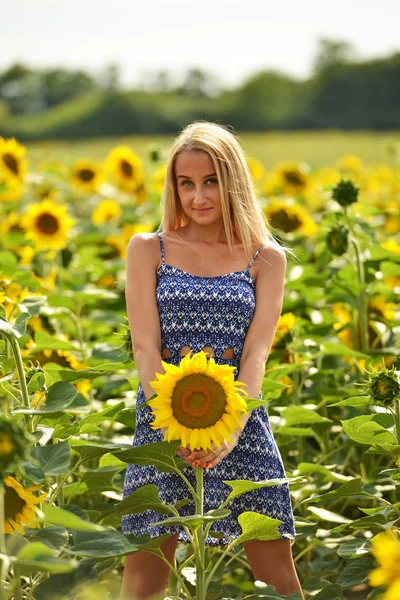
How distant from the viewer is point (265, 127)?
13.8 metres

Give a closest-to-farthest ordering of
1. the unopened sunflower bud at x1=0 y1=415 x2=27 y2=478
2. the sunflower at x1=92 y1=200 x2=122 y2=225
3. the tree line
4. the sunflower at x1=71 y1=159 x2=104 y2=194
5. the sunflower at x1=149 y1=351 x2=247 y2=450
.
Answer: the unopened sunflower bud at x1=0 y1=415 x2=27 y2=478 < the sunflower at x1=149 y1=351 x2=247 y2=450 < the sunflower at x1=92 y1=200 x2=122 y2=225 < the sunflower at x1=71 y1=159 x2=104 y2=194 < the tree line

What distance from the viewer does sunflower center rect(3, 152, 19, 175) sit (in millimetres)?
5336

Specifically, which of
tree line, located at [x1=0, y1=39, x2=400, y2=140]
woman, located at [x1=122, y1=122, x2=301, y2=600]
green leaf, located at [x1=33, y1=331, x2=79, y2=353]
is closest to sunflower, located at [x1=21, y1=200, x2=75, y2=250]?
green leaf, located at [x1=33, y1=331, x2=79, y2=353]

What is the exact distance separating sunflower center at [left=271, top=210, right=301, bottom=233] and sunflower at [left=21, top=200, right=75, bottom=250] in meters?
0.85

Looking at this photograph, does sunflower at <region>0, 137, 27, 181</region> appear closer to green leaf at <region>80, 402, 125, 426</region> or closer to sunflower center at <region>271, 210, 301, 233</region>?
sunflower center at <region>271, 210, 301, 233</region>

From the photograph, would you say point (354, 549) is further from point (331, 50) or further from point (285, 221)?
point (331, 50)

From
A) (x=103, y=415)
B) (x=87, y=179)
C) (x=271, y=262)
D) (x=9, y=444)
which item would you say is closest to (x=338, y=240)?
(x=271, y=262)

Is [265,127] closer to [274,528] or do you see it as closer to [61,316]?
[61,316]

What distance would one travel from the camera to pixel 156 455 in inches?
73.5

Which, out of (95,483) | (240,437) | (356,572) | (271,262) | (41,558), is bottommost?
(356,572)

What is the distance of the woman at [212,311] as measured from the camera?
211cm

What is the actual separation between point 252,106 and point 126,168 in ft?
31.4

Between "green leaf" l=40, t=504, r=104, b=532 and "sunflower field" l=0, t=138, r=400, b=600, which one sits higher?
"green leaf" l=40, t=504, r=104, b=532

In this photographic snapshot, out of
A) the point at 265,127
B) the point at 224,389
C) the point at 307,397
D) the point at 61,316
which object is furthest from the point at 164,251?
the point at 265,127
